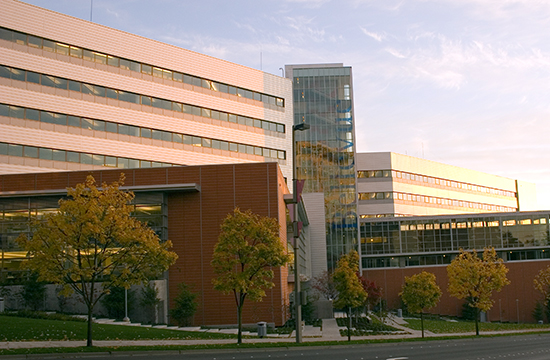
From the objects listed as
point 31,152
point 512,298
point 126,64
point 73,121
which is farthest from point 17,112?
point 512,298

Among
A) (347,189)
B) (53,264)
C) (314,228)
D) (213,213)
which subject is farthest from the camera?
(347,189)

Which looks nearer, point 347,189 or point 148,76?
point 148,76

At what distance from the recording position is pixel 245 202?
41062 mm

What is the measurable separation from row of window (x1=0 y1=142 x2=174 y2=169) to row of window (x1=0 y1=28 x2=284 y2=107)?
29.2 feet

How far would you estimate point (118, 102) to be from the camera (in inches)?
2098

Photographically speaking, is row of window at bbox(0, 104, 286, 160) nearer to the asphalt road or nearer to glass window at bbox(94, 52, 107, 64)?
glass window at bbox(94, 52, 107, 64)

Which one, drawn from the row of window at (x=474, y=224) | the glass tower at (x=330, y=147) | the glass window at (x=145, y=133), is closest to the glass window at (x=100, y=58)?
the glass window at (x=145, y=133)

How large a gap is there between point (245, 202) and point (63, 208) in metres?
17.8

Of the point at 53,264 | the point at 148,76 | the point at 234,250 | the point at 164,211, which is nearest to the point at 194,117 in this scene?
the point at 148,76

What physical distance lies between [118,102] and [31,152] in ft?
31.4

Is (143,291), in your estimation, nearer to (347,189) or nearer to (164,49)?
(164,49)

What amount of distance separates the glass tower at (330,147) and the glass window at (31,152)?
36.3 metres

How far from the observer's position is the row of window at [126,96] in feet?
157

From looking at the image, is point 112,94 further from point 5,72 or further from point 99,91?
point 5,72
